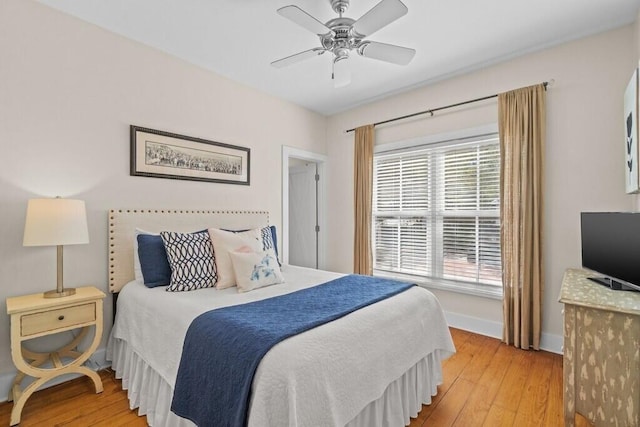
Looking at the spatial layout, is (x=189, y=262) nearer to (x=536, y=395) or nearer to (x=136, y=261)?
(x=136, y=261)

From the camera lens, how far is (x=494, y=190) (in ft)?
9.95

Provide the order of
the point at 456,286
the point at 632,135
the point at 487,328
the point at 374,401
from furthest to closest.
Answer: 1. the point at 456,286
2. the point at 487,328
3. the point at 632,135
4. the point at 374,401

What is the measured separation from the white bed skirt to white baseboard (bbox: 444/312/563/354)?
1.30 metres

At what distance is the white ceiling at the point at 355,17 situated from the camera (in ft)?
7.06

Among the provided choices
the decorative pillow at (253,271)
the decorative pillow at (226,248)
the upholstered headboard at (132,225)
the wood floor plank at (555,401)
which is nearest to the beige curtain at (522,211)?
the wood floor plank at (555,401)

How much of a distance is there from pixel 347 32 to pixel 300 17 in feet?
1.35

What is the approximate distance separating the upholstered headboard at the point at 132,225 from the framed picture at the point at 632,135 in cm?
328

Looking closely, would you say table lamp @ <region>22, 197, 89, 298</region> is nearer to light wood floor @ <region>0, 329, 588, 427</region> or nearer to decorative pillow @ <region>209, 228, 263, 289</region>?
light wood floor @ <region>0, 329, 588, 427</region>

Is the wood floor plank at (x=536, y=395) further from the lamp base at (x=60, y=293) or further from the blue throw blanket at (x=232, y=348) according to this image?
the lamp base at (x=60, y=293)

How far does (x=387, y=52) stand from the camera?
7.03 ft

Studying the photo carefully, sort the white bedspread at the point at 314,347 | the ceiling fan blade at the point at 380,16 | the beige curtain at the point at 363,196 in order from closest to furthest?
the white bedspread at the point at 314,347, the ceiling fan blade at the point at 380,16, the beige curtain at the point at 363,196

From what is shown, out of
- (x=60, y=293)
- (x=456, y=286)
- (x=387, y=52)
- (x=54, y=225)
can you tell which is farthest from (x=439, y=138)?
(x=60, y=293)

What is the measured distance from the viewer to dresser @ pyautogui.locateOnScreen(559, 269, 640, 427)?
1.50 meters

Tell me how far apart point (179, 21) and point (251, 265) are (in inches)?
76.5
